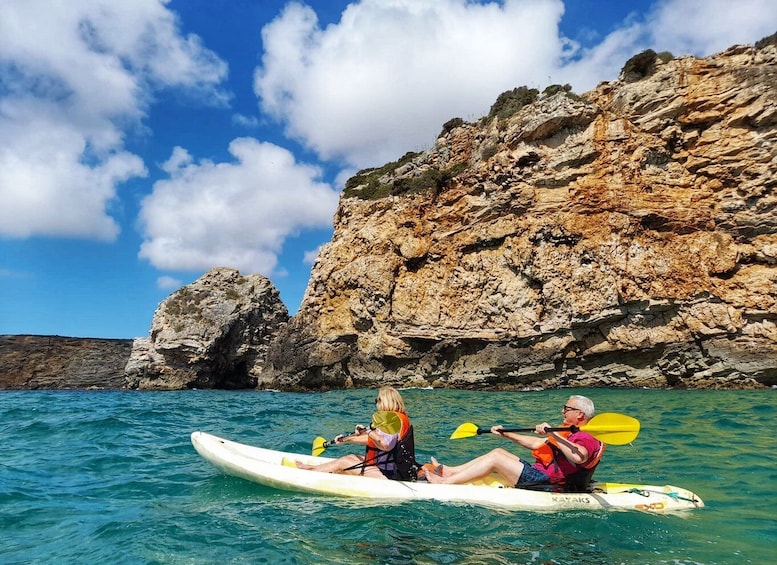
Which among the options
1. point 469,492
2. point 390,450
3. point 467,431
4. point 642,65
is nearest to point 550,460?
point 469,492

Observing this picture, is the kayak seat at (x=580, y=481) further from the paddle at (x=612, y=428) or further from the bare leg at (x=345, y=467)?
the bare leg at (x=345, y=467)

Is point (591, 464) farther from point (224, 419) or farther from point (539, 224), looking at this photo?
point (539, 224)

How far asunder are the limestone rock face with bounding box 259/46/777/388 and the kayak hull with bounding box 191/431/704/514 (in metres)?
19.1

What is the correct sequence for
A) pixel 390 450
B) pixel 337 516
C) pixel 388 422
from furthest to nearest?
pixel 390 450 < pixel 388 422 < pixel 337 516

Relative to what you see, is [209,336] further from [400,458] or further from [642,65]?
[400,458]

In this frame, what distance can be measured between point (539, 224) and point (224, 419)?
59.5ft

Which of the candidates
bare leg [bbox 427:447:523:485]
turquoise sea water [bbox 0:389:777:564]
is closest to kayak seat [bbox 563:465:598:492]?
turquoise sea water [bbox 0:389:777:564]

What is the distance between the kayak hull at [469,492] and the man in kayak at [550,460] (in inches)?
7.3

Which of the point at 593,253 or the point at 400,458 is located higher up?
the point at 593,253

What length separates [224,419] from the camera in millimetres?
14305

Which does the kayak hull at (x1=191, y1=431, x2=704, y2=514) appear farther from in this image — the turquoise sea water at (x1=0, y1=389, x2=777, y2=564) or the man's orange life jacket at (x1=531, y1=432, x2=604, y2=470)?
the man's orange life jacket at (x1=531, y1=432, x2=604, y2=470)

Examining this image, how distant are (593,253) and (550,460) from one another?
20.1 metres

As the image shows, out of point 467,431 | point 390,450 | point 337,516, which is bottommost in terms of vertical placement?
point 337,516

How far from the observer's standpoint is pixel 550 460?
591 cm
